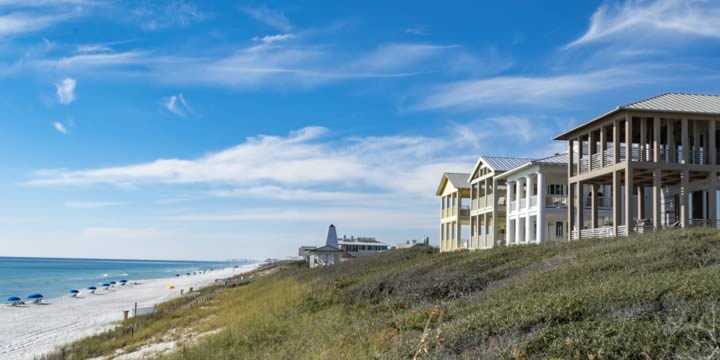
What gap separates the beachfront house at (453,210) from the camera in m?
43.9

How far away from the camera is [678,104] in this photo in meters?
23.8

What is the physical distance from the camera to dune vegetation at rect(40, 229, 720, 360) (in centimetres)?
739

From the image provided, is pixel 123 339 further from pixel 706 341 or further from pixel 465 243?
pixel 465 243

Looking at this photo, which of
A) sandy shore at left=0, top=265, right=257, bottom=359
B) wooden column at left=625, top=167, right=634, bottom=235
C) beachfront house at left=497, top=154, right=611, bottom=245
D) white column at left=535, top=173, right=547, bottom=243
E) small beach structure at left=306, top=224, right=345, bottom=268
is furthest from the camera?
small beach structure at left=306, top=224, right=345, bottom=268

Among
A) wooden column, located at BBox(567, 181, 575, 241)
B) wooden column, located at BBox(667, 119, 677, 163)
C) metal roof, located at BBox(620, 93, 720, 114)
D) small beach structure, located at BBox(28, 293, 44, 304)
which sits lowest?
small beach structure, located at BBox(28, 293, 44, 304)

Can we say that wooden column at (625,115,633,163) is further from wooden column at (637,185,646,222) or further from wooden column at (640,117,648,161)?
wooden column at (637,185,646,222)

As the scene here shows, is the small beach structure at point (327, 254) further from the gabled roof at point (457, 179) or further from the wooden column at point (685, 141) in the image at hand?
the wooden column at point (685, 141)

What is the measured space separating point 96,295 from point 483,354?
202ft

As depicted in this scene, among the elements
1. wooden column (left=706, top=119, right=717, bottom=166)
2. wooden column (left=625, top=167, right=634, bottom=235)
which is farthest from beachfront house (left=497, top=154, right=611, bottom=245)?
wooden column (left=706, top=119, right=717, bottom=166)

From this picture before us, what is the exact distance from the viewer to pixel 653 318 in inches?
317

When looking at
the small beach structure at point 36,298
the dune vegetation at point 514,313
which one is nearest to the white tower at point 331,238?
the small beach structure at point 36,298

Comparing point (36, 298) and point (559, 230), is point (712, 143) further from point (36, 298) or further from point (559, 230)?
point (36, 298)

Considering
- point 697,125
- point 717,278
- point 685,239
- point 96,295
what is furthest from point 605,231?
point 96,295

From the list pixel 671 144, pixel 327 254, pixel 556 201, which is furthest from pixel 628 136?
pixel 327 254
